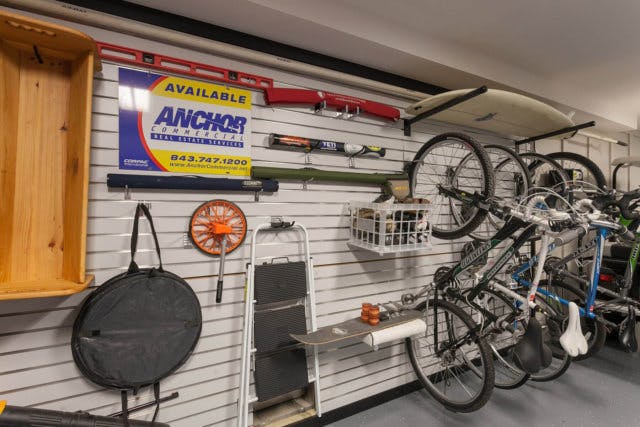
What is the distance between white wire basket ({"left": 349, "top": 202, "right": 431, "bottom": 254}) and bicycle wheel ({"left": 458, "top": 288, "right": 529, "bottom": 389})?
2.33 ft

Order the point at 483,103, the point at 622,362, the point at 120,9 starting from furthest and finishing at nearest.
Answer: the point at 622,362 → the point at 483,103 → the point at 120,9

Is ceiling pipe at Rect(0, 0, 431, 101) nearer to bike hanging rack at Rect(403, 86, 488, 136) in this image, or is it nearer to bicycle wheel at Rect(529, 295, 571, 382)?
bike hanging rack at Rect(403, 86, 488, 136)

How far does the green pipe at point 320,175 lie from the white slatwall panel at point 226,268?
0.35 feet

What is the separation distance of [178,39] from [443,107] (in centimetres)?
191

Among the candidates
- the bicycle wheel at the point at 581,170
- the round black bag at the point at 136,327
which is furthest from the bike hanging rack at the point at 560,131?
the round black bag at the point at 136,327

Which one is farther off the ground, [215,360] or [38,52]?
[38,52]

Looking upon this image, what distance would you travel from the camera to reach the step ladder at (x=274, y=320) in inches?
71.2

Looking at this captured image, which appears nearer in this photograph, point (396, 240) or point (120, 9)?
point (120, 9)

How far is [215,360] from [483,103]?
2.72 meters

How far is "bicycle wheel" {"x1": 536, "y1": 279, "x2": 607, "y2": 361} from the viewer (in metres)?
2.52

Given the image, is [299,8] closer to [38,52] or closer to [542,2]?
[38,52]

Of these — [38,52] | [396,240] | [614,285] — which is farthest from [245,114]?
[614,285]

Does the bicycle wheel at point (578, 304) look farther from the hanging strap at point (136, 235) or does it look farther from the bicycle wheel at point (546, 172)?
the hanging strap at point (136, 235)

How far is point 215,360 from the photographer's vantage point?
6.15 feet
